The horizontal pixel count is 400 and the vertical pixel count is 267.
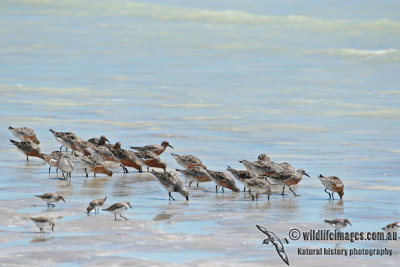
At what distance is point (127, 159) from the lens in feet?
59.6

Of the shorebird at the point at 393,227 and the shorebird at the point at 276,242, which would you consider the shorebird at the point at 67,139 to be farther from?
the shorebird at the point at 393,227

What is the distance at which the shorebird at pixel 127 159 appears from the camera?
59.5 feet

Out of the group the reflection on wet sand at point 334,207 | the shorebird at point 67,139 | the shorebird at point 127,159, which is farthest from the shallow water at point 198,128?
the shorebird at point 67,139

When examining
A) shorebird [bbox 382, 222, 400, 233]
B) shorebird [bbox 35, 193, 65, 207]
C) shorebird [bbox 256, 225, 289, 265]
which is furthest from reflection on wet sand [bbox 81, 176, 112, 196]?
shorebird [bbox 382, 222, 400, 233]

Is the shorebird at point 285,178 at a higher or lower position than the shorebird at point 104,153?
lower

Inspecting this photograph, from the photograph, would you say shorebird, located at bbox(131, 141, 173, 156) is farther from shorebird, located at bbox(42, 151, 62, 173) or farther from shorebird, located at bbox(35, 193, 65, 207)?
shorebird, located at bbox(35, 193, 65, 207)

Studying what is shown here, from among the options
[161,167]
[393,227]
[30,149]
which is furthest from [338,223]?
[30,149]

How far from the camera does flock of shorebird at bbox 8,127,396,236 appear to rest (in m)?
15.3

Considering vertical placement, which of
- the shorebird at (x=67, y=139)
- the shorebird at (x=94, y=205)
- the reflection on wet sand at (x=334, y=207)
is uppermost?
the shorebird at (x=67, y=139)

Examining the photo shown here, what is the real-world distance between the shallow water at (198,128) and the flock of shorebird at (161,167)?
261 millimetres

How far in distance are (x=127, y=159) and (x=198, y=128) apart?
21.4 ft

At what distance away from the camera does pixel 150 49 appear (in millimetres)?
57312

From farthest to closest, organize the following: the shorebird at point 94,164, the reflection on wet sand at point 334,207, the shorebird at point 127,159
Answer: the shorebird at point 127,159, the shorebird at point 94,164, the reflection on wet sand at point 334,207

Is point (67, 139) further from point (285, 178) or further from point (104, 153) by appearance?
point (285, 178)
